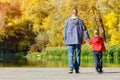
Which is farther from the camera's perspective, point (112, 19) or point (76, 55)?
point (112, 19)

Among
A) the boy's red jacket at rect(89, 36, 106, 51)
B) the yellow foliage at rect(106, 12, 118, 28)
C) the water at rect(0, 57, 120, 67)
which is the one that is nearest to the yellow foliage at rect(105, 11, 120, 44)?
the yellow foliage at rect(106, 12, 118, 28)

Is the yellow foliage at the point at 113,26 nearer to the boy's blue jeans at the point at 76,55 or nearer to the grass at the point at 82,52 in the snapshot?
the grass at the point at 82,52

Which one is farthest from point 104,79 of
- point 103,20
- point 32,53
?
point 32,53

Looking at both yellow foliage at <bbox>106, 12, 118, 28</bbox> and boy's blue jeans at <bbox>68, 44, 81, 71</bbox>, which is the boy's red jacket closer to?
boy's blue jeans at <bbox>68, 44, 81, 71</bbox>

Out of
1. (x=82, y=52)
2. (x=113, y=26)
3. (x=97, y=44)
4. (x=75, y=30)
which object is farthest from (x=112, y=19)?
(x=75, y=30)

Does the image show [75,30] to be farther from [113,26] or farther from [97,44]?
[113,26]

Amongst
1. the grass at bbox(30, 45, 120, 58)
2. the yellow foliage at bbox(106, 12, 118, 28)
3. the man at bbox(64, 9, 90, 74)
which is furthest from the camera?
the yellow foliage at bbox(106, 12, 118, 28)

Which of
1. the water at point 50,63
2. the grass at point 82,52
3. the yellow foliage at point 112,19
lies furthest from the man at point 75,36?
the yellow foliage at point 112,19

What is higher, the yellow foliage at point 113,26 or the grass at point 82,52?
the yellow foliage at point 113,26

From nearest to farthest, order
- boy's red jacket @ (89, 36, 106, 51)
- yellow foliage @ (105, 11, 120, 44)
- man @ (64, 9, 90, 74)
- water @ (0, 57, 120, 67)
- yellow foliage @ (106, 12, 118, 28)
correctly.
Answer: man @ (64, 9, 90, 74) < boy's red jacket @ (89, 36, 106, 51) < water @ (0, 57, 120, 67) < yellow foliage @ (105, 11, 120, 44) < yellow foliage @ (106, 12, 118, 28)

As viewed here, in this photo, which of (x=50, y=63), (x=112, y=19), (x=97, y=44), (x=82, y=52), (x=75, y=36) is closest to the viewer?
(x=75, y=36)

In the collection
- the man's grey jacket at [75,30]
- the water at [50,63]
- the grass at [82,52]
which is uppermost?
the man's grey jacket at [75,30]

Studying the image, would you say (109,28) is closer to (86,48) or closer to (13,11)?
(86,48)

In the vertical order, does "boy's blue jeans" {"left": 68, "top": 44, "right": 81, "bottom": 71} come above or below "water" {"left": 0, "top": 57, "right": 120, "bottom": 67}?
above
